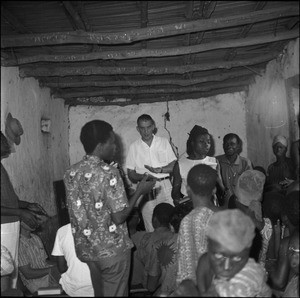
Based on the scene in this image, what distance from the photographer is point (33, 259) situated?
4.32 m

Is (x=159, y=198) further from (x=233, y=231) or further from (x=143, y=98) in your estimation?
(x=143, y=98)

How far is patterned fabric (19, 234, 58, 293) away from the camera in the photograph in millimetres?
4188

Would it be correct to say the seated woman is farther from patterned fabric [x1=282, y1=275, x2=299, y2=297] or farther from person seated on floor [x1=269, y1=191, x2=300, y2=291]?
patterned fabric [x1=282, y1=275, x2=299, y2=297]

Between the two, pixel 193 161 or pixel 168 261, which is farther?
pixel 193 161

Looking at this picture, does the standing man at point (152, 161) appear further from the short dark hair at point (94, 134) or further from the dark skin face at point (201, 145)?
the short dark hair at point (94, 134)

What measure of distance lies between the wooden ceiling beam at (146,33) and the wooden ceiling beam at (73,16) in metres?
0.09

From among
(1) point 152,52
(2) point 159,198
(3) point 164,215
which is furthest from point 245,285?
(1) point 152,52

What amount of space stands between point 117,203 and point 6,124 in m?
2.85

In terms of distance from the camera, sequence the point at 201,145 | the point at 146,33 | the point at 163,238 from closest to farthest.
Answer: the point at 163,238
the point at 146,33
the point at 201,145

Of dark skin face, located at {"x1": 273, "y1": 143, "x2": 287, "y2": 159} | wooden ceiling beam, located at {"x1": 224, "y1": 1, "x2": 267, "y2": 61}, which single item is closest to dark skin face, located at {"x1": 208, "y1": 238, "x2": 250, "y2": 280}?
wooden ceiling beam, located at {"x1": 224, "y1": 1, "x2": 267, "y2": 61}

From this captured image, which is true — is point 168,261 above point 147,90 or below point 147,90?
below

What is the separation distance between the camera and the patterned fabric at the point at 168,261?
3.89m

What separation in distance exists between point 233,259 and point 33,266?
2.72 meters

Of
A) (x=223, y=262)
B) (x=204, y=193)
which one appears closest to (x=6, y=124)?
(x=204, y=193)
